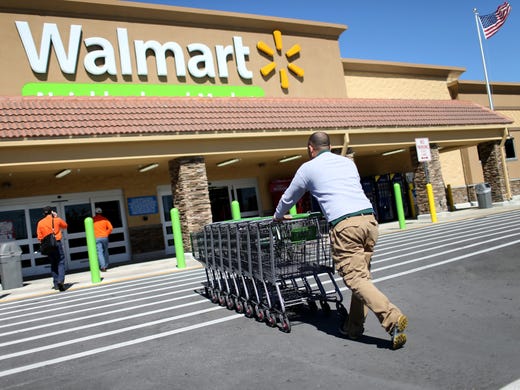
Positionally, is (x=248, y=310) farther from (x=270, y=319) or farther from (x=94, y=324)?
(x=94, y=324)

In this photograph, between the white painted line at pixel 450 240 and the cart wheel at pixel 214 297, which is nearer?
the cart wheel at pixel 214 297

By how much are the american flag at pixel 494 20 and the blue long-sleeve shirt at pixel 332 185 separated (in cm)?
2482

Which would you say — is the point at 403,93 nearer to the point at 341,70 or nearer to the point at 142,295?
the point at 341,70

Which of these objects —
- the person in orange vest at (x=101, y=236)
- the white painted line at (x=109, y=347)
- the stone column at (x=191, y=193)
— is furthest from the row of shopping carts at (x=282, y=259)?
the person in orange vest at (x=101, y=236)

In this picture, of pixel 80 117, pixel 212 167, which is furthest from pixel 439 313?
pixel 212 167

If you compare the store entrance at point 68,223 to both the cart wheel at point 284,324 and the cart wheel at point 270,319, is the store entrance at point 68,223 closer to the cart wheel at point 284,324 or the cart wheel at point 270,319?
the cart wheel at point 270,319

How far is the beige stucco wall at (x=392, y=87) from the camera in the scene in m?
24.9

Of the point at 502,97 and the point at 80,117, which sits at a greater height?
the point at 502,97

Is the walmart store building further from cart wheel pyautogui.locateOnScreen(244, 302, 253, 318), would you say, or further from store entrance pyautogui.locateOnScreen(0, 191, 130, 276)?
cart wheel pyautogui.locateOnScreen(244, 302, 253, 318)

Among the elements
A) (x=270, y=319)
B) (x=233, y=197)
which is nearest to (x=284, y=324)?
(x=270, y=319)

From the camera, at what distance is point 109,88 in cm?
1783

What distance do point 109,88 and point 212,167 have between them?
518 centimetres

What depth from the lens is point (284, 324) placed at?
5160 mm

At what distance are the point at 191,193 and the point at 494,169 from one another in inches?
607
